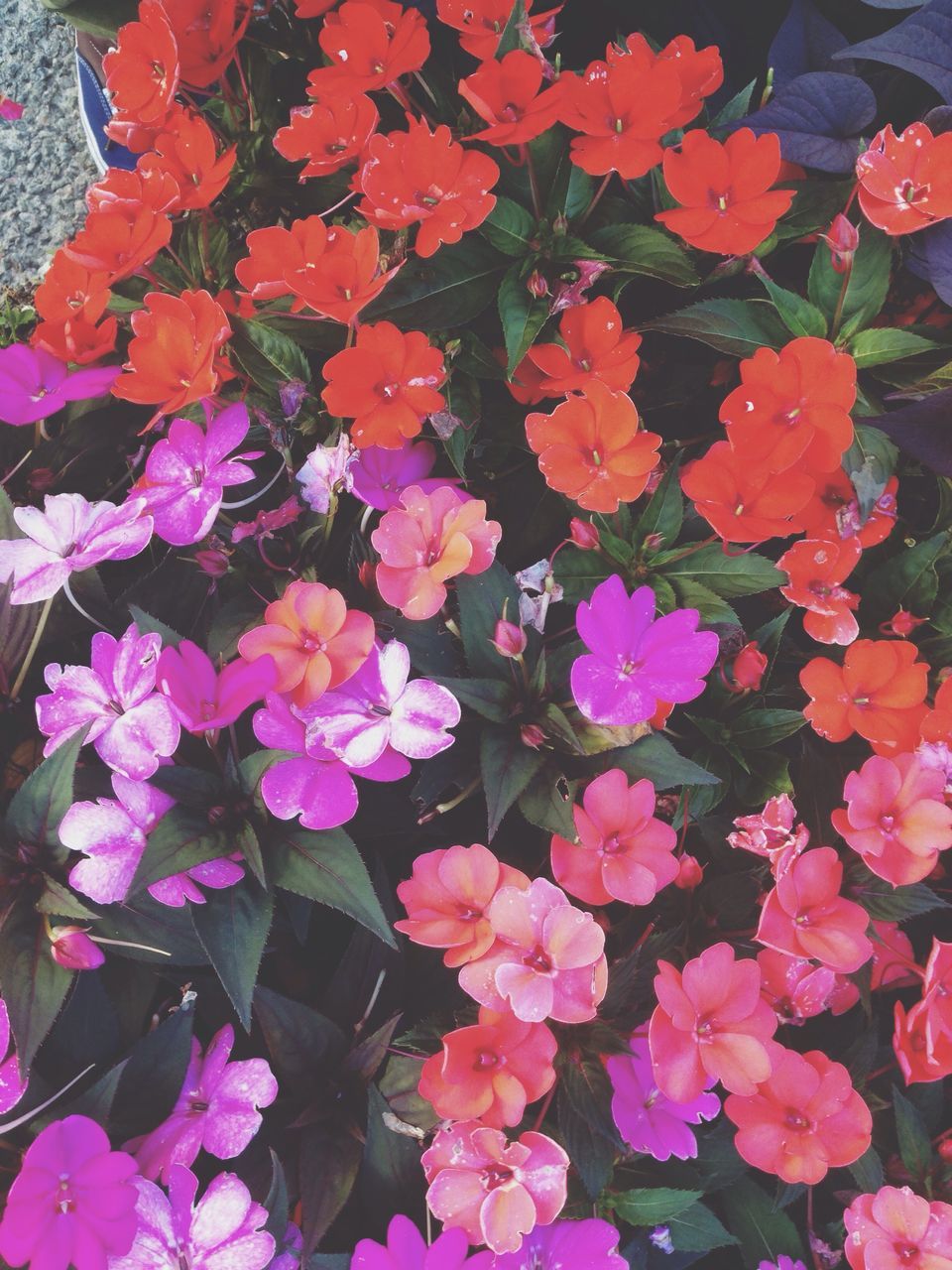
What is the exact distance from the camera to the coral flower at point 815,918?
2.60 feet

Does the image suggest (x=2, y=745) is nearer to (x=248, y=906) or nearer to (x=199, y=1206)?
(x=248, y=906)

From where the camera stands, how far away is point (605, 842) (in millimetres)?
832

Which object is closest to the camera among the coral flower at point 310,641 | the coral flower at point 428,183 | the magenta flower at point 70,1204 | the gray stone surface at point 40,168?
the magenta flower at point 70,1204

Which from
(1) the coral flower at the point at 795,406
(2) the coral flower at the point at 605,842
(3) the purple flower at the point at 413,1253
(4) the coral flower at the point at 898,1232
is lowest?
(4) the coral flower at the point at 898,1232

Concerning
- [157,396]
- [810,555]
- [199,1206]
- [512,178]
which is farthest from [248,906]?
[512,178]

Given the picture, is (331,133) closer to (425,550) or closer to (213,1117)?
(425,550)

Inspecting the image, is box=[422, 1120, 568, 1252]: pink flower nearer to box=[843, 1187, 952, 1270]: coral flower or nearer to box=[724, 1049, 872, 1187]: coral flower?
box=[724, 1049, 872, 1187]: coral flower

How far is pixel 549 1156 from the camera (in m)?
0.76

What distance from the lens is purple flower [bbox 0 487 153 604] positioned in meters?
0.81

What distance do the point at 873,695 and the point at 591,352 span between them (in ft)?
1.47

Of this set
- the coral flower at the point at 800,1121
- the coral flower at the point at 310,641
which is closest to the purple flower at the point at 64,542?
the coral flower at the point at 310,641

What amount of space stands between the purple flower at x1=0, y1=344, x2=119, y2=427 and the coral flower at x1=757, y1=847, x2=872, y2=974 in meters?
0.81

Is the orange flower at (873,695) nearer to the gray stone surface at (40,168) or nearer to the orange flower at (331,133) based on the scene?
the orange flower at (331,133)

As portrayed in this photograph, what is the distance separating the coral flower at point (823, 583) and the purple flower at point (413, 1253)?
2.04 feet
